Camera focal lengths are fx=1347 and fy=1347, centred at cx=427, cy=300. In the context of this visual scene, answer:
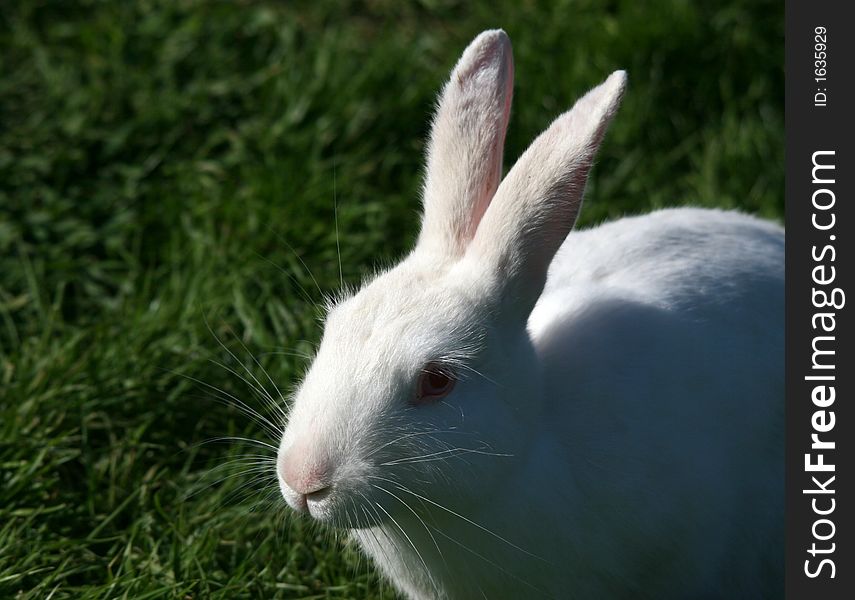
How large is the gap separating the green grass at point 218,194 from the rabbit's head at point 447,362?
66 cm

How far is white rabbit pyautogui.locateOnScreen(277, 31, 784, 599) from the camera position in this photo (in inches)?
150

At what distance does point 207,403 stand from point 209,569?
817 mm

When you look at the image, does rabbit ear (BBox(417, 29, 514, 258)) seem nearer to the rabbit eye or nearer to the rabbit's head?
the rabbit's head

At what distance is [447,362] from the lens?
387cm

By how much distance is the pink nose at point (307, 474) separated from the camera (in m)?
3.69

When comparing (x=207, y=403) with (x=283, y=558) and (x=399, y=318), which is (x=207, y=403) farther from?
(x=399, y=318)

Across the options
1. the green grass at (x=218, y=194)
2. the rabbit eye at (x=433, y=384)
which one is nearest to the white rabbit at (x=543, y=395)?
the rabbit eye at (x=433, y=384)

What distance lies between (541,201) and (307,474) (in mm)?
1063

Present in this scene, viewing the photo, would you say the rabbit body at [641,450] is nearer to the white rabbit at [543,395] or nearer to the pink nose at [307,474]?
the white rabbit at [543,395]

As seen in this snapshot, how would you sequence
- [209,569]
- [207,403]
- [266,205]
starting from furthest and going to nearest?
[266,205], [207,403], [209,569]

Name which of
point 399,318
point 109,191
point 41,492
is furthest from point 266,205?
point 399,318

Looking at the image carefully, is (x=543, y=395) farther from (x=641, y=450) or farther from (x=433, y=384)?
(x=433, y=384)

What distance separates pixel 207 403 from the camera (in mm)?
5195

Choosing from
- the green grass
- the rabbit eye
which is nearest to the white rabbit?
the rabbit eye
